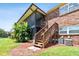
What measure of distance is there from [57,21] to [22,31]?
3.53 meters

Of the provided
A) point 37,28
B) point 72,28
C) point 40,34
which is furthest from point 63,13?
point 37,28

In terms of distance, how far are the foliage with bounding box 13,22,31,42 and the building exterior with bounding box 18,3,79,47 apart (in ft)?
1.51

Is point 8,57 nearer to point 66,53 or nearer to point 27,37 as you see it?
point 66,53

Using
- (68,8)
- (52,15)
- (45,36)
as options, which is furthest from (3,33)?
(68,8)

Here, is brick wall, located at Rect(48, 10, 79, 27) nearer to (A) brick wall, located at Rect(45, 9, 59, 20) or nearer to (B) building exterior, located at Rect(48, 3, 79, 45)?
(B) building exterior, located at Rect(48, 3, 79, 45)

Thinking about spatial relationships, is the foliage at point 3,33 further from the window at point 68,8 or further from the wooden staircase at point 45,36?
the window at point 68,8

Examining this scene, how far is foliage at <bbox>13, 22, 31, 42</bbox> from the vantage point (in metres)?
14.9

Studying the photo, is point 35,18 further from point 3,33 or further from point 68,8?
point 68,8

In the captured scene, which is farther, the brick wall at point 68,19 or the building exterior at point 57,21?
the building exterior at point 57,21

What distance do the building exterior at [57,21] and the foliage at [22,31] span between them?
0.46 meters

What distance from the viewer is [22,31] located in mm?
15242

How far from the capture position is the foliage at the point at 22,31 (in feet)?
48.8

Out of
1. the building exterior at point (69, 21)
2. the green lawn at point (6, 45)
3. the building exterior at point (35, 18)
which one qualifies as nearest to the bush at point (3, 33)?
the green lawn at point (6, 45)

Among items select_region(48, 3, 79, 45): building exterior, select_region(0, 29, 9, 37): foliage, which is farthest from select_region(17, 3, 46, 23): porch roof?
select_region(0, 29, 9, 37): foliage
